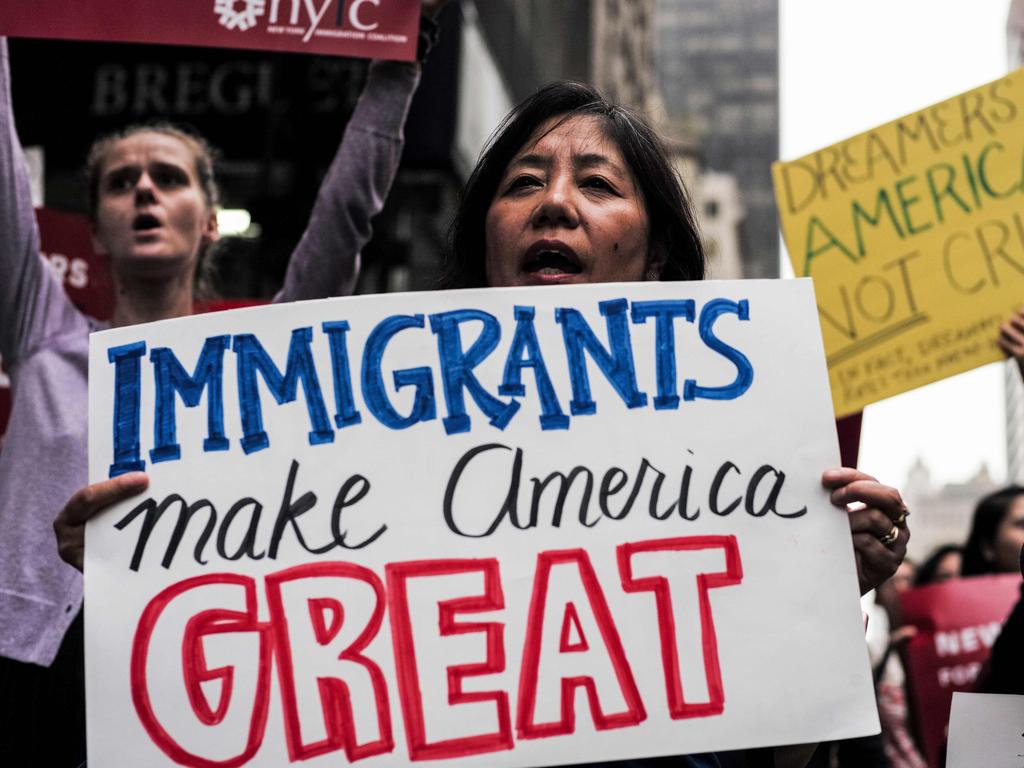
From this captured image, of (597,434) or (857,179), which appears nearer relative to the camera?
(597,434)

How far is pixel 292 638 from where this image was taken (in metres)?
1.70

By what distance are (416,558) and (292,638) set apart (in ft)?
0.63

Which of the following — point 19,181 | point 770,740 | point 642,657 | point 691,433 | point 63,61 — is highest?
point 63,61

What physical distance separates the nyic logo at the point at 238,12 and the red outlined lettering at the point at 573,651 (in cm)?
132

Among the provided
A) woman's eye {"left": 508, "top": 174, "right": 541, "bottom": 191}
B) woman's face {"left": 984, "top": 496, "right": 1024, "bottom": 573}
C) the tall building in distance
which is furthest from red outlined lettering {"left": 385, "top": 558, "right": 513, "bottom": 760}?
the tall building in distance

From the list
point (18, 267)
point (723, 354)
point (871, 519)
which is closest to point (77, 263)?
point (18, 267)

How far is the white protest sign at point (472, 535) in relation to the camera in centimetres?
169

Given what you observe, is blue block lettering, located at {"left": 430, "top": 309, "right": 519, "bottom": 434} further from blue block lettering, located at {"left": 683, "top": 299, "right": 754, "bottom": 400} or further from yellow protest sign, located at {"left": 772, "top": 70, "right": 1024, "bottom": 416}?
yellow protest sign, located at {"left": 772, "top": 70, "right": 1024, "bottom": 416}

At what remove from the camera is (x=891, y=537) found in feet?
5.97

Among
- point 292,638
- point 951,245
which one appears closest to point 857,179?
point 951,245

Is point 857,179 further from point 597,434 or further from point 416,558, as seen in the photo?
point 416,558

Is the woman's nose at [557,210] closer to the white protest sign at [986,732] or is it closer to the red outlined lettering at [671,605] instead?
the red outlined lettering at [671,605]

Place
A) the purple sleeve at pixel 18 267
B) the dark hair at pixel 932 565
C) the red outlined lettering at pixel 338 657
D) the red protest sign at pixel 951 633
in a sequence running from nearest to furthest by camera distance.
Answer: the red outlined lettering at pixel 338 657
the purple sleeve at pixel 18 267
the red protest sign at pixel 951 633
the dark hair at pixel 932 565

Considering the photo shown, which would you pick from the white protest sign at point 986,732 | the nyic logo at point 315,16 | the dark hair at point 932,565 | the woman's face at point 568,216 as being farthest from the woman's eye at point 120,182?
the dark hair at point 932,565
